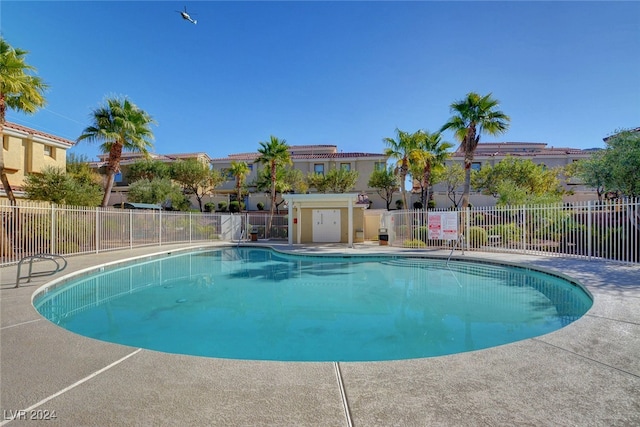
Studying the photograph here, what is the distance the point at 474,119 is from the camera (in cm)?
1584

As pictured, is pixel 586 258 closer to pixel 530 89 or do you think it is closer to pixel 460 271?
pixel 460 271

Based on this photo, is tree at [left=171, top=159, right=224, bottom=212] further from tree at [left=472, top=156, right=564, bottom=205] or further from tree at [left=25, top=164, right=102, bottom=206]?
tree at [left=472, top=156, right=564, bottom=205]

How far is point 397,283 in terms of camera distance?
970cm

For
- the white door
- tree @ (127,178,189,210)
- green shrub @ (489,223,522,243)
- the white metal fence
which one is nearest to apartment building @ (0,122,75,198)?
tree @ (127,178,189,210)

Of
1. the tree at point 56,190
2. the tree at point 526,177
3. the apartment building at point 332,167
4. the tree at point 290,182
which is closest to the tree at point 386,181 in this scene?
the apartment building at point 332,167

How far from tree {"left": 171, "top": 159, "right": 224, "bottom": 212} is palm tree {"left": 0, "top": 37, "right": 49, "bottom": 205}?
19.0m

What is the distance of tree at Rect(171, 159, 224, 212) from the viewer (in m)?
32.0

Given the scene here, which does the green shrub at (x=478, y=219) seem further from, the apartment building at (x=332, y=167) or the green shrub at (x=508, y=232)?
the apartment building at (x=332, y=167)

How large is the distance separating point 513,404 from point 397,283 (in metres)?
7.30

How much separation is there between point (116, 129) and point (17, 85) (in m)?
4.66

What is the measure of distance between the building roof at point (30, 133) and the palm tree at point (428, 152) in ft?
81.0

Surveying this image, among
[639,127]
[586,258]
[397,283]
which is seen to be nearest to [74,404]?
[397,283]

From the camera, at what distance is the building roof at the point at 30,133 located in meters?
19.1

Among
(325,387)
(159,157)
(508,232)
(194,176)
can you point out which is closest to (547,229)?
(508,232)
